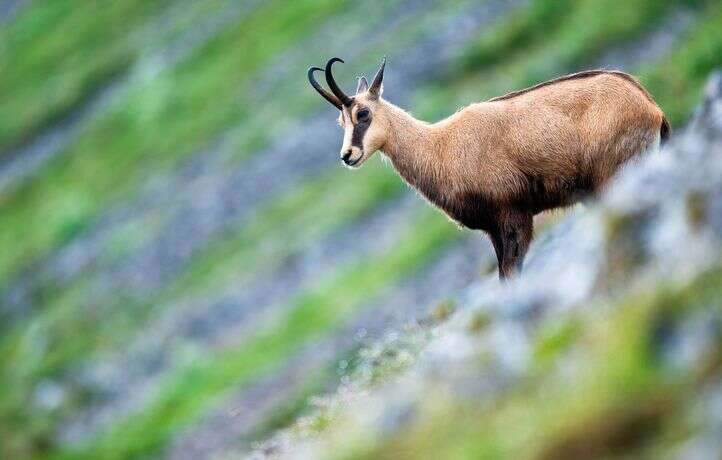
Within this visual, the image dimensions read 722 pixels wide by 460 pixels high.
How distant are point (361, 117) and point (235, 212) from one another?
37533 mm

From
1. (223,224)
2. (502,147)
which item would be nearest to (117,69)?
(223,224)

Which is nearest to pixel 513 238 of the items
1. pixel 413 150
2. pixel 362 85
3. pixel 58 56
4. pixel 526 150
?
pixel 526 150

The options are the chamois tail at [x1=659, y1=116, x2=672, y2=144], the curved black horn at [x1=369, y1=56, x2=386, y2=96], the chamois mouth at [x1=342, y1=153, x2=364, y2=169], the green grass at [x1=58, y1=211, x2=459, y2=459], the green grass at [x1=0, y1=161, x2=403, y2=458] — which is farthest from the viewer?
the green grass at [x1=0, y1=161, x2=403, y2=458]

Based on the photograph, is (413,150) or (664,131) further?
(413,150)

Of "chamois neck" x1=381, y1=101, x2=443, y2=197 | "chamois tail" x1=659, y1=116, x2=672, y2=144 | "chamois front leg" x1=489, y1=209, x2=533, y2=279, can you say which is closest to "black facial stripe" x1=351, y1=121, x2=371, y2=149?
"chamois neck" x1=381, y1=101, x2=443, y2=197

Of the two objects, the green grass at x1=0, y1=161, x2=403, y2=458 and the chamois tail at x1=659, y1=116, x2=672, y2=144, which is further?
the green grass at x1=0, y1=161, x2=403, y2=458

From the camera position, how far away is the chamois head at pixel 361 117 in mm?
18891

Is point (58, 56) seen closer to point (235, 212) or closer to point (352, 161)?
point (235, 212)

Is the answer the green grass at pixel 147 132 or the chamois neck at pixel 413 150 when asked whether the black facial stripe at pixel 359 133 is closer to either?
the chamois neck at pixel 413 150

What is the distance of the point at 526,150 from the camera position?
57.2 ft

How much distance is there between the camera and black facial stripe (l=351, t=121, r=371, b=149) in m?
18.9

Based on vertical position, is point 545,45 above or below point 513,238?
above

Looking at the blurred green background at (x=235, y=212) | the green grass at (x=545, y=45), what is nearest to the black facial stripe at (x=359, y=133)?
the blurred green background at (x=235, y=212)

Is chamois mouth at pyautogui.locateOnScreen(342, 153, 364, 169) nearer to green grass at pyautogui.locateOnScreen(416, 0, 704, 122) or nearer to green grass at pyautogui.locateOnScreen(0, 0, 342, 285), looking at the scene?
green grass at pyautogui.locateOnScreen(416, 0, 704, 122)
